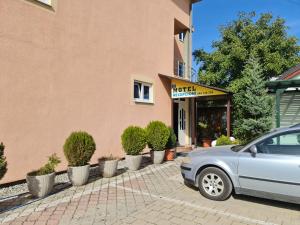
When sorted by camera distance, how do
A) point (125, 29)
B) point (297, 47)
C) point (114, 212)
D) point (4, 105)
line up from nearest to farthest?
point (114, 212)
point (4, 105)
point (125, 29)
point (297, 47)

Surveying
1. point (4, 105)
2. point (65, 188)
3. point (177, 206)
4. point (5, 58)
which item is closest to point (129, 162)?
point (65, 188)

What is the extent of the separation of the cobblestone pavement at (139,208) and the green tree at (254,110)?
7.80m

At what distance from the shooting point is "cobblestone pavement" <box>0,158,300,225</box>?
14.5ft

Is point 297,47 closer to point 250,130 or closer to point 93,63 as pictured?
point 250,130

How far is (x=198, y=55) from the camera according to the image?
20219 millimetres

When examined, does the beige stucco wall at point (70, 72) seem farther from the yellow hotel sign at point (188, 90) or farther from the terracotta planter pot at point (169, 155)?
the terracotta planter pot at point (169, 155)

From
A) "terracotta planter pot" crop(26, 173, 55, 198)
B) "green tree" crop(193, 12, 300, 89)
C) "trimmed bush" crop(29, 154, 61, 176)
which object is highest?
"green tree" crop(193, 12, 300, 89)

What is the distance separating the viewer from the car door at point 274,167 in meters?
4.61

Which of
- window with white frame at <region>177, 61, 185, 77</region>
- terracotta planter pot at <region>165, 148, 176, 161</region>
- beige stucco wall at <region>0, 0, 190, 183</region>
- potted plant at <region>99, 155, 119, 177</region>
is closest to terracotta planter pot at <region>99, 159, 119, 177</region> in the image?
potted plant at <region>99, 155, 119, 177</region>

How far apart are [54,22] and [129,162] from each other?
470 centimetres

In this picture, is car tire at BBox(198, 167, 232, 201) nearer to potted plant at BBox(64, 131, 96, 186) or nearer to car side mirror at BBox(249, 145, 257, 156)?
car side mirror at BBox(249, 145, 257, 156)

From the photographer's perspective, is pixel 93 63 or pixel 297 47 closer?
pixel 93 63

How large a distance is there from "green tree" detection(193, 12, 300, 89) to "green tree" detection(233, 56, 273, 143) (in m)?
3.22

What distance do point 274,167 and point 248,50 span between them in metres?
14.3
